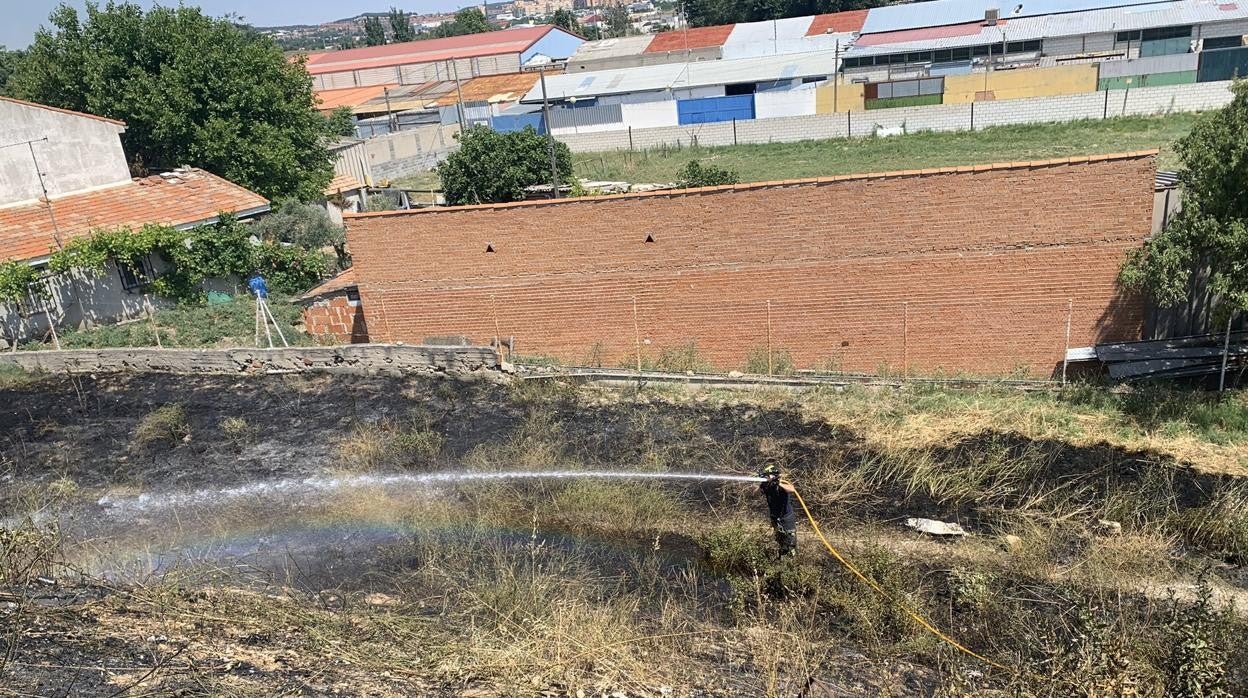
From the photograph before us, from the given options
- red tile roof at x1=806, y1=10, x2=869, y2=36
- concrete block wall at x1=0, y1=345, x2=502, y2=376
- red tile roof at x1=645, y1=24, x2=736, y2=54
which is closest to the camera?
concrete block wall at x1=0, y1=345, x2=502, y2=376

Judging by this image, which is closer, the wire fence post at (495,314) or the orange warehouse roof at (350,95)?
the wire fence post at (495,314)

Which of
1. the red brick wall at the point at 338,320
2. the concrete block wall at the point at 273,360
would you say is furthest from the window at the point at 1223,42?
the red brick wall at the point at 338,320

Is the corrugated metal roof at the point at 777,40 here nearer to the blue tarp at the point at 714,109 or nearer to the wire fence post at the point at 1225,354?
the blue tarp at the point at 714,109

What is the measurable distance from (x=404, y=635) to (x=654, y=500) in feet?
12.9

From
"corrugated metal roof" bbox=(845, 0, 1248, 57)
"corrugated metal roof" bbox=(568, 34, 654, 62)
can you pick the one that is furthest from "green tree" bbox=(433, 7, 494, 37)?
"corrugated metal roof" bbox=(845, 0, 1248, 57)

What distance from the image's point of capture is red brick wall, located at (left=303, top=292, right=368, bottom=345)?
1842 cm

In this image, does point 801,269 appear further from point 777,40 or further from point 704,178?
point 777,40

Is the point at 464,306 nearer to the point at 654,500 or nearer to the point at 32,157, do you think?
the point at 654,500

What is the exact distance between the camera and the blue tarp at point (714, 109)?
138ft

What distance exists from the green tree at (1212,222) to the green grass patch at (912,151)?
42.1 feet

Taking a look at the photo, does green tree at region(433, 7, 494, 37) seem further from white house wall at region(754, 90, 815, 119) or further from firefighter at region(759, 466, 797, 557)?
firefighter at region(759, 466, 797, 557)

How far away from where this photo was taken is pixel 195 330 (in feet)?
62.7

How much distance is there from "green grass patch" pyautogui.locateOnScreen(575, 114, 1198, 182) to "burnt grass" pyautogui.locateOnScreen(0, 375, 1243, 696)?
16.4 meters

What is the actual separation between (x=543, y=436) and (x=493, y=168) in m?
13.1
